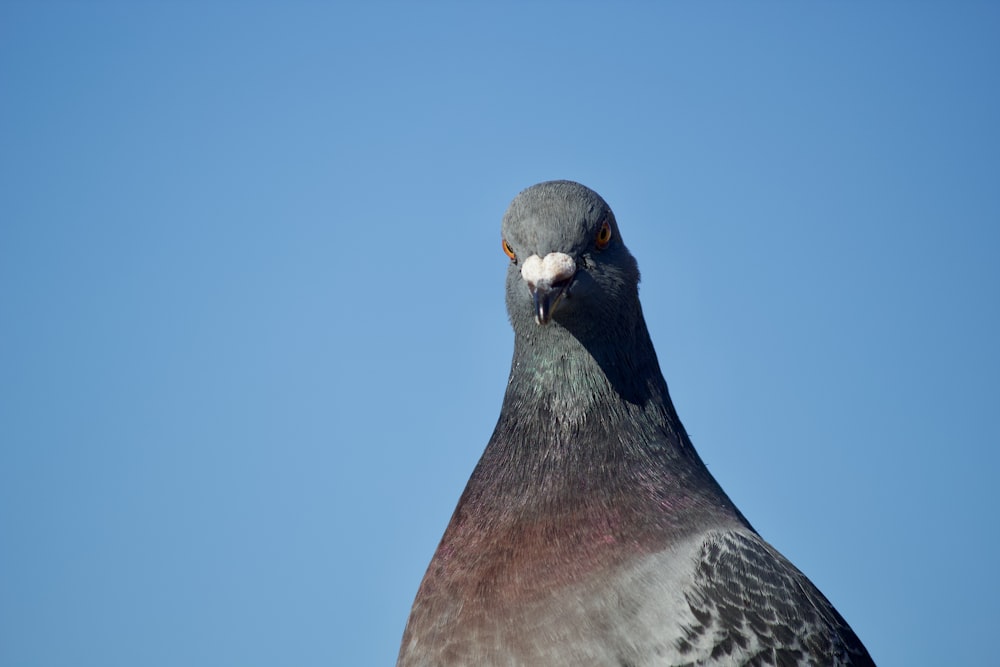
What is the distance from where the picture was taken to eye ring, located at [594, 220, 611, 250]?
6.54 metres

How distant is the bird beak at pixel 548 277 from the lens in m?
6.01

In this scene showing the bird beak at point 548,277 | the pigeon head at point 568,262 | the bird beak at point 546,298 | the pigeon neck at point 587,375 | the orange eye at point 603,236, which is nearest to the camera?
the bird beak at point 546,298

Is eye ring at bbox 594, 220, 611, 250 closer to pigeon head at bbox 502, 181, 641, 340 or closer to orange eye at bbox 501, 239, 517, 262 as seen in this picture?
pigeon head at bbox 502, 181, 641, 340

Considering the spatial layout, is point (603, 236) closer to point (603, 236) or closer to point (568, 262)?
point (603, 236)

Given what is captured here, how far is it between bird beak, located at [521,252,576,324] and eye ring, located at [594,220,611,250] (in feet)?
1.16

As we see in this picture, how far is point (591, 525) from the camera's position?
19.2 ft

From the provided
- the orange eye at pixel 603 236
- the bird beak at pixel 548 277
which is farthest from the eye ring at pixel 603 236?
the bird beak at pixel 548 277

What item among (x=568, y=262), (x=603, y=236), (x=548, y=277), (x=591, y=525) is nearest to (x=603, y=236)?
(x=603, y=236)

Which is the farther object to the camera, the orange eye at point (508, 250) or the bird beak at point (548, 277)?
the orange eye at point (508, 250)

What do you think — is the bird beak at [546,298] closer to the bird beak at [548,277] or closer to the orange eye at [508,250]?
the bird beak at [548,277]

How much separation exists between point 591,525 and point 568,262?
1.44 metres

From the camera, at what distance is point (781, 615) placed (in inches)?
232

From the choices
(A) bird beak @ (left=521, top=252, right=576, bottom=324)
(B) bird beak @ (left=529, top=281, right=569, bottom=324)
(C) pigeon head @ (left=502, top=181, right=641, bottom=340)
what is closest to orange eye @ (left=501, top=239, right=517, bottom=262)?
(C) pigeon head @ (left=502, top=181, right=641, bottom=340)

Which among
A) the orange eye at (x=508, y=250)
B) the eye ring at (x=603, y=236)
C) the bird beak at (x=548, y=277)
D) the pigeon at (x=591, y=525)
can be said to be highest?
the orange eye at (x=508, y=250)
